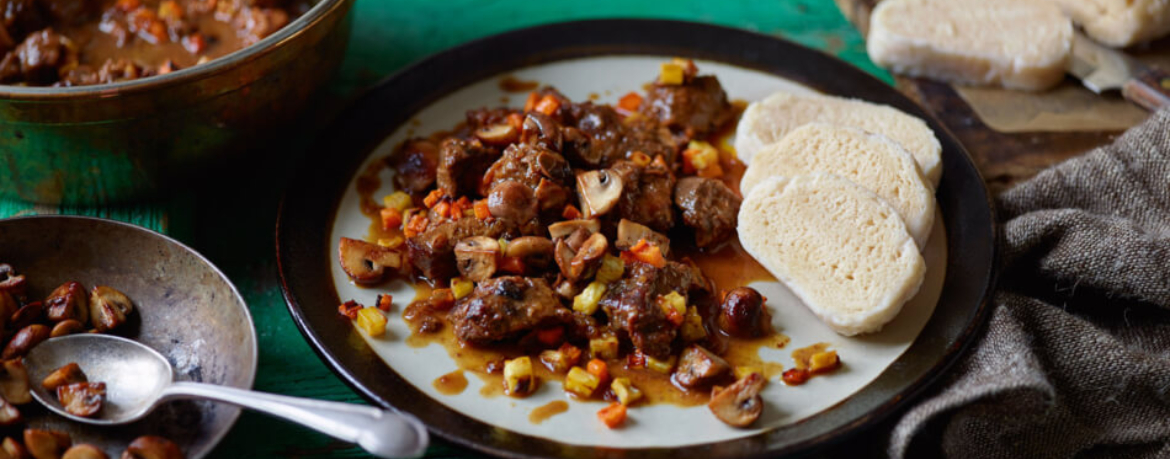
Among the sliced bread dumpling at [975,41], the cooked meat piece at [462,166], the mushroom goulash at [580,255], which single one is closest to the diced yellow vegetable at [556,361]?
the mushroom goulash at [580,255]

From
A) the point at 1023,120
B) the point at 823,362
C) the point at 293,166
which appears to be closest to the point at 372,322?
the point at 293,166

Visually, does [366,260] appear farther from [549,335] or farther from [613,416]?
[613,416]

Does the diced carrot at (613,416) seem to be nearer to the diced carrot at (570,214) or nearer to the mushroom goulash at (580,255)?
the mushroom goulash at (580,255)

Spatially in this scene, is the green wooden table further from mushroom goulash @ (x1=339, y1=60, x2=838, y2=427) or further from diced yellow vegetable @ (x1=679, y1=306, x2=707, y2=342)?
diced yellow vegetable @ (x1=679, y1=306, x2=707, y2=342)

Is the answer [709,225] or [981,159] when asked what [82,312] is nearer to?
[709,225]

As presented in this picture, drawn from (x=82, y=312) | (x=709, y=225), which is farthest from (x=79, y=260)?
(x=709, y=225)

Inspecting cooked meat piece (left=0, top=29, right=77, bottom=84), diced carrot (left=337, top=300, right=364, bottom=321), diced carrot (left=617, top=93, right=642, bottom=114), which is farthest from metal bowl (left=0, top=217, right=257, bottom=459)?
diced carrot (left=617, top=93, right=642, bottom=114)
